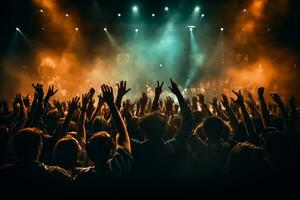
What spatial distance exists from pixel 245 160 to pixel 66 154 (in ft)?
5.05

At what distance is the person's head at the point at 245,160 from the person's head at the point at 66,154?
1365 mm

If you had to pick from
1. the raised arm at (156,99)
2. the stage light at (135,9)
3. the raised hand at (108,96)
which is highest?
the stage light at (135,9)

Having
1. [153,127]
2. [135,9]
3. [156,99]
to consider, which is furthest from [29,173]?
[135,9]

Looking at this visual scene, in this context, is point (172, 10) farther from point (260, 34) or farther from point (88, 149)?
point (88, 149)

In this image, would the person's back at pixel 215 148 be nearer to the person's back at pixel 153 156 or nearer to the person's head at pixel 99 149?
the person's back at pixel 153 156

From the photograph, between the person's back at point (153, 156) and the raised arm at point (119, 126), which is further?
the raised arm at point (119, 126)

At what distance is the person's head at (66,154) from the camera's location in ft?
8.22

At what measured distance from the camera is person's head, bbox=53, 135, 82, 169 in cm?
251

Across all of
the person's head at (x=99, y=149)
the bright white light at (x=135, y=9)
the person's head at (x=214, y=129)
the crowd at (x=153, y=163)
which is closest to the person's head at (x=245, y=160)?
the crowd at (x=153, y=163)

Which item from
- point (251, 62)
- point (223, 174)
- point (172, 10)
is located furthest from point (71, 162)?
point (251, 62)

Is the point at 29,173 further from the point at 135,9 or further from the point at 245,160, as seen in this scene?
the point at 135,9

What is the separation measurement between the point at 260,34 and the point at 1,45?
16910 mm

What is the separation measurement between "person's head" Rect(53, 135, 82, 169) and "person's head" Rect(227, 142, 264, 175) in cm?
136

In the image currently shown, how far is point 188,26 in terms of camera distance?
770 inches
